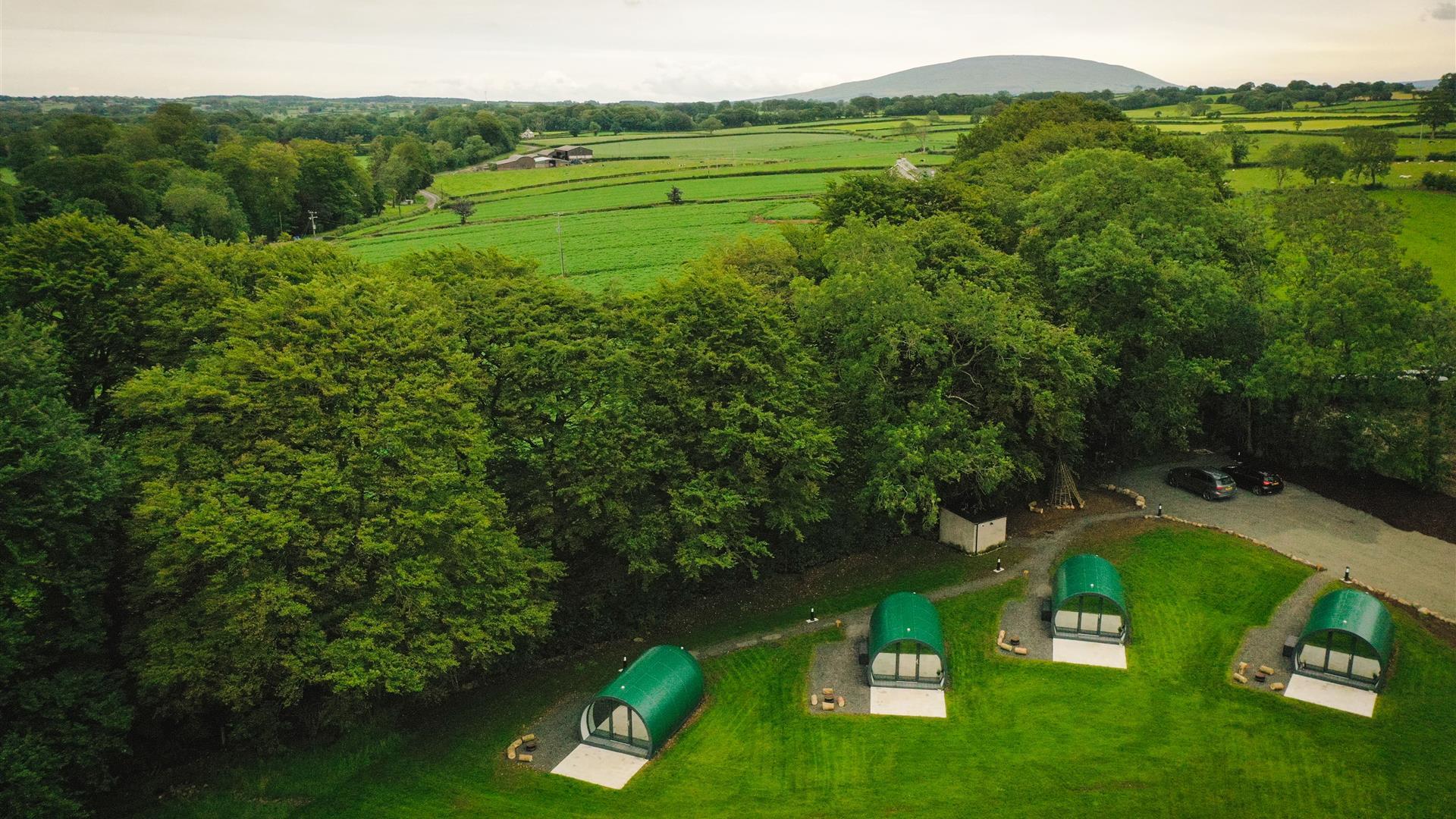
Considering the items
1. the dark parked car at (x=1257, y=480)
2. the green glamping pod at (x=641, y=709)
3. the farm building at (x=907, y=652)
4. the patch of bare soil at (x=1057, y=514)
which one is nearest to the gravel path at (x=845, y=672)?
the farm building at (x=907, y=652)

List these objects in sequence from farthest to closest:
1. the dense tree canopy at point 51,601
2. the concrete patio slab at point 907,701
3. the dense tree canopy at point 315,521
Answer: the concrete patio slab at point 907,701, the dense tree canopy at point 315,521, the dense tree canopy at point 51,601

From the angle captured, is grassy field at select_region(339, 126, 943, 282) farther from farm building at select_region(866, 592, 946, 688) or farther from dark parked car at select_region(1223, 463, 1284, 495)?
farm building at select_region(866, 592, 946, 688)

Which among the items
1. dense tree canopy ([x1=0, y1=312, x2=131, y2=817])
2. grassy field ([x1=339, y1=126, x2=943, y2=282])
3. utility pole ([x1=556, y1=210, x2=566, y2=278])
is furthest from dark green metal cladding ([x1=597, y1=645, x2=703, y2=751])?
utility pole ([x1=556, y1=210, x2=566, y2=278])

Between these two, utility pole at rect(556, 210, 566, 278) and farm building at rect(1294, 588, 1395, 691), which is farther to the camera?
utility pole at rect(556, 210, 566, 278)

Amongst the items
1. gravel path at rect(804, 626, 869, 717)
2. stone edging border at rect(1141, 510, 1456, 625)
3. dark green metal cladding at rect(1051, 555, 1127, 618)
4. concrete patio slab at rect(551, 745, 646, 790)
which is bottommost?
concrete patio slab at rect(551, 745, 646, 790)

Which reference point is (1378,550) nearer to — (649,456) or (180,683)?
(649,456)

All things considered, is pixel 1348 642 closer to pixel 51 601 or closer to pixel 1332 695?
pixel 1332 695

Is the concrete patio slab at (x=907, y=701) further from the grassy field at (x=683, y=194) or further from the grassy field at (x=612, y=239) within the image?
the grassy field at (x=612, y=239)
